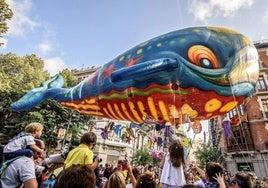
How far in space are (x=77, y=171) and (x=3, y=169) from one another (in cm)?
134

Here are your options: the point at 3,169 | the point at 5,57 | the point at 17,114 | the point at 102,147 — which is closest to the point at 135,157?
the point at 102,147

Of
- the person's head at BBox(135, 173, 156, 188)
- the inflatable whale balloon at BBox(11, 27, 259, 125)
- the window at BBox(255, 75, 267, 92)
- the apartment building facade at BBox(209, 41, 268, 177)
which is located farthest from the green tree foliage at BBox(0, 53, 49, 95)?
the window at BBox(255, 75, 267, 92)

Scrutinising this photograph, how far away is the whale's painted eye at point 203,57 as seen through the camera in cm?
345

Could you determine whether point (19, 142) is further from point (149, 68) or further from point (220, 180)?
point (220, 180)

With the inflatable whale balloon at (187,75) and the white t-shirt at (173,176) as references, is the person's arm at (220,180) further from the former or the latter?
the inflatable whale balloon at (187,75)

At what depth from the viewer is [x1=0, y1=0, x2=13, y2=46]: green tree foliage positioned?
1190 centimetres

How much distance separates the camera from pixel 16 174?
6.59 feet

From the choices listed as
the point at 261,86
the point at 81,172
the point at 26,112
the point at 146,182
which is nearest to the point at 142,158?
the point at 26,112

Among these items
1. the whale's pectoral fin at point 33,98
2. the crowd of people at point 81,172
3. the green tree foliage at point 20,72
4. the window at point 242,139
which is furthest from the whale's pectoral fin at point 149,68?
the window at point 242,139

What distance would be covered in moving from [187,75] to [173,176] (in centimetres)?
180

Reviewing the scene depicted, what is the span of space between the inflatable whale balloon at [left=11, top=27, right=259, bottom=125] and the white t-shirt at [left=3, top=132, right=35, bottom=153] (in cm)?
180

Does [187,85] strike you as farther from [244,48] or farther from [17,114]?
[17,114]

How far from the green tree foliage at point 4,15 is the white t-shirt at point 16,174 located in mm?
12997

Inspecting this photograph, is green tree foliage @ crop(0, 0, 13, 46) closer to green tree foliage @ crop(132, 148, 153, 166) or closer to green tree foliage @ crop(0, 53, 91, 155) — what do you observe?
green tree foliage @ crop(0, 53, 91, 155)
